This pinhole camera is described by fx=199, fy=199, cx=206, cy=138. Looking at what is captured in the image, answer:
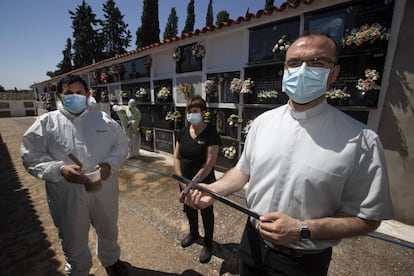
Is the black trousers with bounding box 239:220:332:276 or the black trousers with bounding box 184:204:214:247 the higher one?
the black trousers with bounding box 239:220:332:276

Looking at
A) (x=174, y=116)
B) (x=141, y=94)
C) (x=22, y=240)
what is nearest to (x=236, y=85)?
(x=174, y=116)

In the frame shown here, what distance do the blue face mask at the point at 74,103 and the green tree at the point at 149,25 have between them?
2010 cm

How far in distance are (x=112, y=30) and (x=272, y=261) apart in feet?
119

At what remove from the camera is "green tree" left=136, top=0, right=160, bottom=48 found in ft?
61.1

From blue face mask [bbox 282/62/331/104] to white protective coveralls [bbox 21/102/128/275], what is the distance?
6.48 feet

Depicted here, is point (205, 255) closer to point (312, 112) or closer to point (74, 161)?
point (74, 161)

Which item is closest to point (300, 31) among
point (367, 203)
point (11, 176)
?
point (367, 203)

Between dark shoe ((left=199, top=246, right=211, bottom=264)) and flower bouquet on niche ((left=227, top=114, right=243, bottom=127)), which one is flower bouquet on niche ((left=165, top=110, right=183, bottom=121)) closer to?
flower bouquet on niche ((left=227, top=114, right=243, bottom=127))

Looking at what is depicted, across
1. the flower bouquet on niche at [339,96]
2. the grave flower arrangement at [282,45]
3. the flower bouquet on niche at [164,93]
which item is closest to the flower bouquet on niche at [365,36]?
the flower bouquet on niche at [339,96]

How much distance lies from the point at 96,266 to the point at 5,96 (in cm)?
3847

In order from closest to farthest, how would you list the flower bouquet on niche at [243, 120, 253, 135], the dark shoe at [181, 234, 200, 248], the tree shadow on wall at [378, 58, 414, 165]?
the dark shoe at [181, 234, 200, 248] < the tree shadow on wall at [378, 58, 414, 165] < the flower bouquet on niche at [243, 120, 253, 135]

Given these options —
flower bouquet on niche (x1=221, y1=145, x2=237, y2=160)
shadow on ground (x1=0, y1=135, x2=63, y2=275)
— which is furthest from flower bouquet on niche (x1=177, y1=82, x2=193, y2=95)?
shadow on ground (x1=0, y1=135, x2=63, y2=275)

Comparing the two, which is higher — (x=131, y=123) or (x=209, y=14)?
(x=209, y=14)

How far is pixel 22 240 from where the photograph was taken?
127 inches
